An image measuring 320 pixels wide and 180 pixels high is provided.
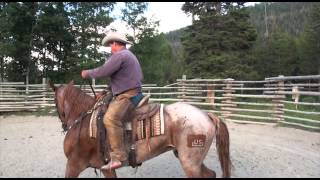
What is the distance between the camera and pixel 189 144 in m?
4.99

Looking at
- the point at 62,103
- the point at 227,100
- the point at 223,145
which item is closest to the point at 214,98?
the point at 227,100

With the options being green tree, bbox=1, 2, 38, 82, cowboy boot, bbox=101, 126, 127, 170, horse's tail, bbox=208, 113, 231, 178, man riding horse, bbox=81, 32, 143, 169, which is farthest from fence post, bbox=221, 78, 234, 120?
green tree, bbox=1, 2, 38, 82

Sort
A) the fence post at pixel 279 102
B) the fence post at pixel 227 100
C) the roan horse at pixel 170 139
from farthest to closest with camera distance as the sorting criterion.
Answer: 1. the fence post at pixel 227 100
2. the fence post at pixel 279 102
3. the roan horse at pixel 170 139

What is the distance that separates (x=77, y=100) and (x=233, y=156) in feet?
12.6

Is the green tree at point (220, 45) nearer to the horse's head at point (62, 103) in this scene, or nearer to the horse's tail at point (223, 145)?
the horse's head at point (62, 103)

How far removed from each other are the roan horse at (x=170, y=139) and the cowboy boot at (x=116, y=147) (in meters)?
0.20

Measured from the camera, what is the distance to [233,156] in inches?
334

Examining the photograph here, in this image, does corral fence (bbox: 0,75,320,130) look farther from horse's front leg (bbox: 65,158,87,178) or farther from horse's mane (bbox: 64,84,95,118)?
horse's front leg (bbox: 65,158,87,178)

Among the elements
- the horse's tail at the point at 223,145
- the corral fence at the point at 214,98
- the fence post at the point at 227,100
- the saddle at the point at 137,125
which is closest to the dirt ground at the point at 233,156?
the horse's tail at the point at 223,145

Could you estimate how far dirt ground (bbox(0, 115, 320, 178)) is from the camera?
279 inches

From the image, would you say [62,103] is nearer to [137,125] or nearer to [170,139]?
[137,125]

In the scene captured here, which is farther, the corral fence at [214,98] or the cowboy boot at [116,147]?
the corral fence at [214,98]

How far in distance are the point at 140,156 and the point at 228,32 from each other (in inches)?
868

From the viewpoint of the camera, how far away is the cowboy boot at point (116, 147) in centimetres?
520
